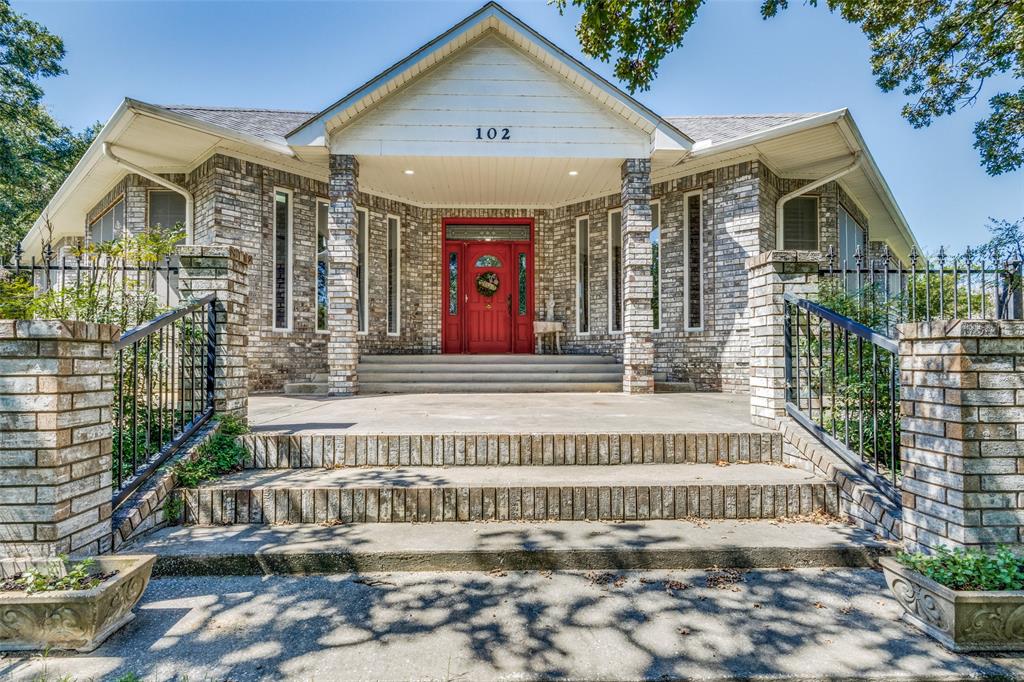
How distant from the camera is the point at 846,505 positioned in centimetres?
279

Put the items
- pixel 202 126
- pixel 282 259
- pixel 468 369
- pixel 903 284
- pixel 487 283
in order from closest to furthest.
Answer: pixel 903 284 < pixel 202 126 < pixel 468 369 < pixel 282 259 < pixel 487 283

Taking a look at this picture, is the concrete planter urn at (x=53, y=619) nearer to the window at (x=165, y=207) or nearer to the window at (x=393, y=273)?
the window at (x=393, y=273)

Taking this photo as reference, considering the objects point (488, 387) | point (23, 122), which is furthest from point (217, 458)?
point (23, 122)

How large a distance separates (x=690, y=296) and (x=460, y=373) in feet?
12.8

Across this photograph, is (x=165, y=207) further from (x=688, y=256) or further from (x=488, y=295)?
(x=688, y=256)

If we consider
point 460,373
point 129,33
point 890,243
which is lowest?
point 460,373

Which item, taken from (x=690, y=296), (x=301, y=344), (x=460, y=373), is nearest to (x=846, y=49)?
(x=690, y=296)

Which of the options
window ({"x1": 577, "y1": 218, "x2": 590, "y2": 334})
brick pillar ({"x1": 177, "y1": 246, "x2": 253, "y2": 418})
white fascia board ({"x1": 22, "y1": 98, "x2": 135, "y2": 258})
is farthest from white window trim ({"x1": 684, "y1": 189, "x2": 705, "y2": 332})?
white fascia board ({"x1": 22, "y1": 98, "x2": 135, "y2": 258})

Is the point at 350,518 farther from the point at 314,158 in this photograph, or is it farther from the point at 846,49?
the point at 846,49

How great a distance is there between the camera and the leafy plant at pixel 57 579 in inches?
71.1

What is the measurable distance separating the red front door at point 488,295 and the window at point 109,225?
5817 mm

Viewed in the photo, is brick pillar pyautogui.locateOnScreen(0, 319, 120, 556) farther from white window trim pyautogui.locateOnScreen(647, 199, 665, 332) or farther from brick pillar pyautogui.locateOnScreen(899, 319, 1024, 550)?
white window trim pyautogui.locateOnScreen(647, 199, 665, 332)

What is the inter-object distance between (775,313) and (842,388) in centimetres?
70

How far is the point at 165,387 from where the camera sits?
3.18 meters
